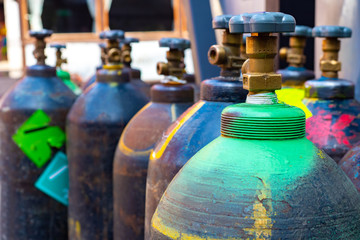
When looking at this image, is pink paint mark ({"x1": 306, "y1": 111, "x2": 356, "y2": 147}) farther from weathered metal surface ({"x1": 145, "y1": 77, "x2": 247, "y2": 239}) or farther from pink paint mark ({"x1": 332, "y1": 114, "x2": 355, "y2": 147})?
weathered metal surface ({"x1": 145, "y1": 77, "x2": 247, "y2": 239})

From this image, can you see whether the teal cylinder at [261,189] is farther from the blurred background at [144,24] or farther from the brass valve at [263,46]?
the blurred background at [144,24]

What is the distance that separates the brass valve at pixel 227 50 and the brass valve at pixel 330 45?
0.34 meters

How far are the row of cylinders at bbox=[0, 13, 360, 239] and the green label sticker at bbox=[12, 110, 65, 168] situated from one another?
0.04 feet

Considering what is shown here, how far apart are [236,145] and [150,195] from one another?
703 mm

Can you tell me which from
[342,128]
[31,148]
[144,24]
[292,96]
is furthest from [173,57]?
[144,24]

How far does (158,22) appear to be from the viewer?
8.90 metres

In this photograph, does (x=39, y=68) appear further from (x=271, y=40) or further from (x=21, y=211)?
(x=271, y=40)

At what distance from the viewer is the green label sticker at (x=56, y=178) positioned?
9.57 feet

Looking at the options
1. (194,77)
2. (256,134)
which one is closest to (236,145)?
(256,134)

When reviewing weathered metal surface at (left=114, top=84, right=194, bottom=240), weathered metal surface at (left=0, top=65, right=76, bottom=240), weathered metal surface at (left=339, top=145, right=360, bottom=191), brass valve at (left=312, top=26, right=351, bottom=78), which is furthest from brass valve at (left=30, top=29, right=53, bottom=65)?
weathered metal surface at (left=339, top=145, right=360, bottom=191)

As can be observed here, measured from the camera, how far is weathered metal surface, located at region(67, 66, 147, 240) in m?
2.47

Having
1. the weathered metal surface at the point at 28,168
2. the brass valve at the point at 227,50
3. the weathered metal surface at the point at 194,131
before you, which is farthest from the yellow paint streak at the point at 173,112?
the weathered metal surface at the point at 28,168

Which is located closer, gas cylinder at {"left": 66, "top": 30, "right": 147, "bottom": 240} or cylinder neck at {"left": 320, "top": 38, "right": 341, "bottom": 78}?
cylinder neck at {"left": 320, "top": 38, "right": 341, "bottom": 78}

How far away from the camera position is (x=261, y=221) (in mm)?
938
